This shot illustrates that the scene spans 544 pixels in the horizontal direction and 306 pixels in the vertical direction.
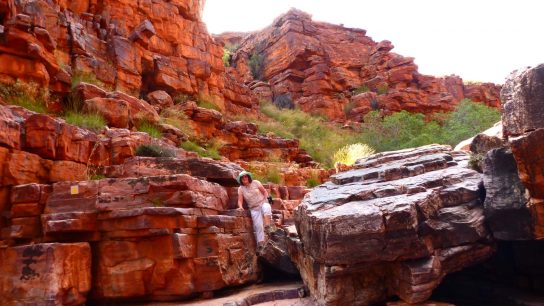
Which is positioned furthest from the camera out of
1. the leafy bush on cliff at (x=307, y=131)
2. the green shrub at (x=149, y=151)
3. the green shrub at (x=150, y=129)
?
the leafy bush on cliff at (x=307, y=131)

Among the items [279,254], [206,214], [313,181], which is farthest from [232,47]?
[279,254]

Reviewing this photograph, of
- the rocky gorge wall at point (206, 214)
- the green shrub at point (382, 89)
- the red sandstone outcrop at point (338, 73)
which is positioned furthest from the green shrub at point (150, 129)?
the green shrub at point (382, 89)

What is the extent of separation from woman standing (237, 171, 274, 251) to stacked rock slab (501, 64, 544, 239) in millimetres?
3789

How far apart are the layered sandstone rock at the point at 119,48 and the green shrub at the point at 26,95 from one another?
26 cm

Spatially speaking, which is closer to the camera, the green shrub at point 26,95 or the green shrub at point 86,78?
the green shrub at point 26,95

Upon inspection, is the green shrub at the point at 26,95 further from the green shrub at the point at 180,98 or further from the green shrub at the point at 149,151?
the green shrub at the point at 180,98

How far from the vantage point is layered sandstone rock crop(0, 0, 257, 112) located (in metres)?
8.64

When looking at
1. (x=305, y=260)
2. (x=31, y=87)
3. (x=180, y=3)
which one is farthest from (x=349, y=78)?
(x=305, y=260)

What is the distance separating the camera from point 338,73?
28.7 m

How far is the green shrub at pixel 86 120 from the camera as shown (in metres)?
8.05

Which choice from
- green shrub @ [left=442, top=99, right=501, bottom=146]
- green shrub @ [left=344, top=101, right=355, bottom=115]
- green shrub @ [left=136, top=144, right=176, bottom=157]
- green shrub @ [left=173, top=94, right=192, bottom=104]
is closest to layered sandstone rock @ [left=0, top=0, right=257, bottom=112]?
green shrub @ [left=173, top=94, right=192, bottom=104]

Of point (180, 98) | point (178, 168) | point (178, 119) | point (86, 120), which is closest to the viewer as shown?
point (178, 168)

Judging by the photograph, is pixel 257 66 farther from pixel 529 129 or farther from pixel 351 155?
pixel 529 129

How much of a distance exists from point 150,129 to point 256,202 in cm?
474
